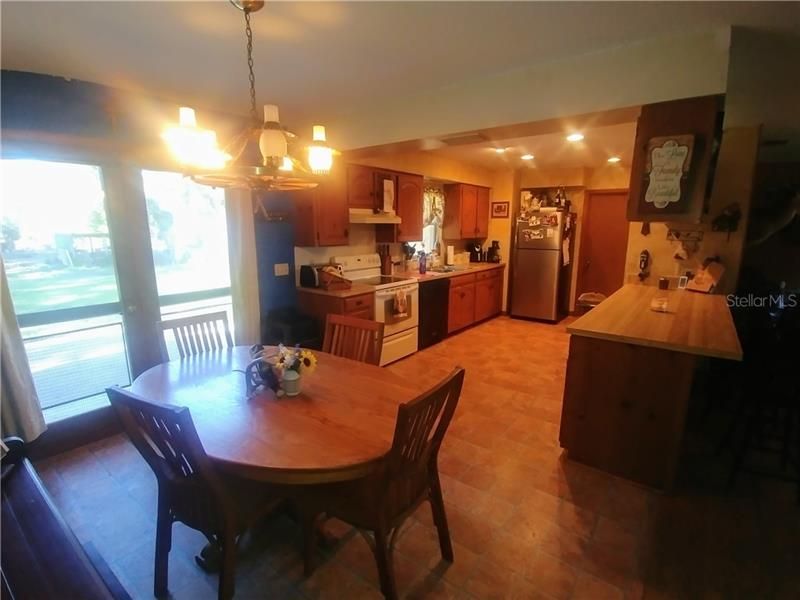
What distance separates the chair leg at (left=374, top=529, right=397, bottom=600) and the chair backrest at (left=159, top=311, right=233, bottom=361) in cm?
160

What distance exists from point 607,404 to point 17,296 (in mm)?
3692

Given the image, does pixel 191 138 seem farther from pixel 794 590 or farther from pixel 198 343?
pixel 794 590

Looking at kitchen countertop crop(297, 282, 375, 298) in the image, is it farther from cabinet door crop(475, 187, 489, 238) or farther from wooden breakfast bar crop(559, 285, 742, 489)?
cabinet door crop(475, 187, 489, 238)

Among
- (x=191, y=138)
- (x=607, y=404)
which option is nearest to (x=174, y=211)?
(x=191, y=138)

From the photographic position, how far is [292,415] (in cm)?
154

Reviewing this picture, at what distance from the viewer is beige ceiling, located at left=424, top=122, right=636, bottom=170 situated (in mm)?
3698

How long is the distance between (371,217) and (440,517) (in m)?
3.10

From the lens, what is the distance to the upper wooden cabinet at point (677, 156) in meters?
1.90

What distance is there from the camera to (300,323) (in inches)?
135

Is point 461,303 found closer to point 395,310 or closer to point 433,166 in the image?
point 395,310

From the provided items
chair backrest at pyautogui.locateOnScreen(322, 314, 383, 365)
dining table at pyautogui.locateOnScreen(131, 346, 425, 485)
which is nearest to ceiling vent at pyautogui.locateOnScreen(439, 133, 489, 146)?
chair backrest at pyautogui.locateOnScreen(322, 314, 383, 365)

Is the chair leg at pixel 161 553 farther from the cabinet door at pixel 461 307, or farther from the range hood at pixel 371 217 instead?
the cabinet door at pixel 461 307

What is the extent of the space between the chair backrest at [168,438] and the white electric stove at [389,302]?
2.40 metres
